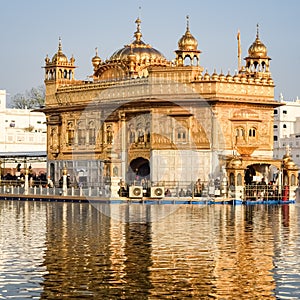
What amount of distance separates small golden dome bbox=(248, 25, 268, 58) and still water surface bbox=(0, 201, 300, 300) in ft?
59.0

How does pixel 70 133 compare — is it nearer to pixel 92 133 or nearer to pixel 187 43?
pixel 92 133

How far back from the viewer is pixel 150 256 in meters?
21.8

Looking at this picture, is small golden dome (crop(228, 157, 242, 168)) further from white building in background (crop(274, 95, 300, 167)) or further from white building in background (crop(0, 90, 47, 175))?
white building in background (crop(0, 90, 47, 175))

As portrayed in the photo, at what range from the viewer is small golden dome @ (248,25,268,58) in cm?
5266

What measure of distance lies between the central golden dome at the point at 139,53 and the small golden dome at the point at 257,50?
542cm

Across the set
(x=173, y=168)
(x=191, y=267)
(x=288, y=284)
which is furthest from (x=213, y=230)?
(x=173, y=168)

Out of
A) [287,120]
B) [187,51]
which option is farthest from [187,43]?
[287,120]

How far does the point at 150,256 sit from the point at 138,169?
30.5 metres

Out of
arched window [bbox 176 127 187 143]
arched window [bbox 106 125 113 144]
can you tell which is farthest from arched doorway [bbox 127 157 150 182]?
arched window [bbox 176 127 187 143]

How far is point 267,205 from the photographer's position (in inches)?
1732

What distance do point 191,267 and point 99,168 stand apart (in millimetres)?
34647

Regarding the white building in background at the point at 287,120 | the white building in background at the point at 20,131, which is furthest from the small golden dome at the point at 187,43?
the white building in background at the point at 20,131

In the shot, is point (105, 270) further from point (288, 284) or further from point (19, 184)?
point (19, 184)

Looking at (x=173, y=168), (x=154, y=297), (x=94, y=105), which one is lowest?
(x=154, y=297)
